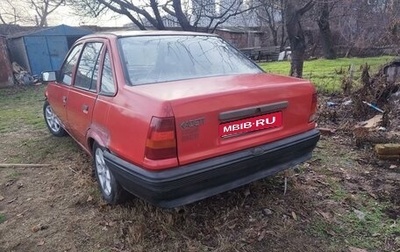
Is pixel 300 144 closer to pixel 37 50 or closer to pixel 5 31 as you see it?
pixel 37 50

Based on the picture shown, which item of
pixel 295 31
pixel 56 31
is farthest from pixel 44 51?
pixel 295 31

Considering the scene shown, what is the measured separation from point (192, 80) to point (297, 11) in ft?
18.6

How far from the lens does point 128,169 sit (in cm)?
247

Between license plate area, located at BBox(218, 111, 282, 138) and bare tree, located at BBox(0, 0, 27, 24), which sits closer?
license plate area, located at BBox(218, 111, 282, 138)

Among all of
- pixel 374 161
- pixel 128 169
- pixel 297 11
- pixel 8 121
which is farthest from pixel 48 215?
pixel 297 11

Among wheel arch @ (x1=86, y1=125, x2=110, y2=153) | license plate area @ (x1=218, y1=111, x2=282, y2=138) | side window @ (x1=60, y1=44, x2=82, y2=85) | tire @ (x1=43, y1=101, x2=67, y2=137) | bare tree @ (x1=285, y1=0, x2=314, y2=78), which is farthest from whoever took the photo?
bare tree @ (x1=285, y1=0, x2=314, y2=78)

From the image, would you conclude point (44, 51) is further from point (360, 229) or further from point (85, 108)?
point (360, 229)

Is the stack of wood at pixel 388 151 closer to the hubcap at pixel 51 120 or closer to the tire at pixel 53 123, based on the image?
the tire at pixel 53 123

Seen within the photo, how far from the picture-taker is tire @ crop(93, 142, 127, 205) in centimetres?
295

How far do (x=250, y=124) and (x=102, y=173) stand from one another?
1613 mm

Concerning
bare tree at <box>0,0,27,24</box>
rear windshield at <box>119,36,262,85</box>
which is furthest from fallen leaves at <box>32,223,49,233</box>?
bare tree at <box>0,0,27,24</box>

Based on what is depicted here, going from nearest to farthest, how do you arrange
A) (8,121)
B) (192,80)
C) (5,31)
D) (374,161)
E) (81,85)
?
(192,80) → (81,85) → (374,161) → (8,121) → (5,31)

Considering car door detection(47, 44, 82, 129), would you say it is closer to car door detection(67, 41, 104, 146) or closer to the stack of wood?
car door detection(67, 41, 104, 146)

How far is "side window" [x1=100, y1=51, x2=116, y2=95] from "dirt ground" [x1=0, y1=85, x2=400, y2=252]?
3.50 ft
